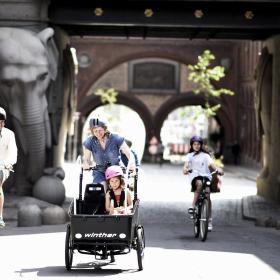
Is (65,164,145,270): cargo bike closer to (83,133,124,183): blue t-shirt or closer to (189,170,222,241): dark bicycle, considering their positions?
(83,133,124,183): blue t-shirt

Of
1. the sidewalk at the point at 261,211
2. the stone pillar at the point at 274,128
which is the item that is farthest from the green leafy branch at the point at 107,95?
the stone pillar at the point at 274,128

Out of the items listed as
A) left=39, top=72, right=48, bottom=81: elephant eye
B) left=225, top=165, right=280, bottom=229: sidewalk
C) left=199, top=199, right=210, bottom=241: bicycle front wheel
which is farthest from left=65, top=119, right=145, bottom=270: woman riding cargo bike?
left=225, top=165, right=280, bottom=229: sidewalk

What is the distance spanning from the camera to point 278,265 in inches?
454

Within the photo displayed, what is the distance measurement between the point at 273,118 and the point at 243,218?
11.3 feet

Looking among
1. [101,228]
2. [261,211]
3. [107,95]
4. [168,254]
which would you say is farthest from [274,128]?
[107,95]

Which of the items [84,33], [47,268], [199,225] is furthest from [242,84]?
[47,268]

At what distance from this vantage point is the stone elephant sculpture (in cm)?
1727

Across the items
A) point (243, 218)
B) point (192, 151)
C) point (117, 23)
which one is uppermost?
point (117, 23)

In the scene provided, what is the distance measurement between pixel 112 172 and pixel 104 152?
89 centimetres

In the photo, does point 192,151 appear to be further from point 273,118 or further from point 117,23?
point 273,118

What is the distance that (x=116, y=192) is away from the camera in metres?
11.0

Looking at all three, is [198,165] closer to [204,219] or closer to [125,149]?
[204,219]

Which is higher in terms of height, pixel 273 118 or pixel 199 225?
pixel 273 118

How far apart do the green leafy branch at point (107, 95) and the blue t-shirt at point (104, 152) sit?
49.6m
